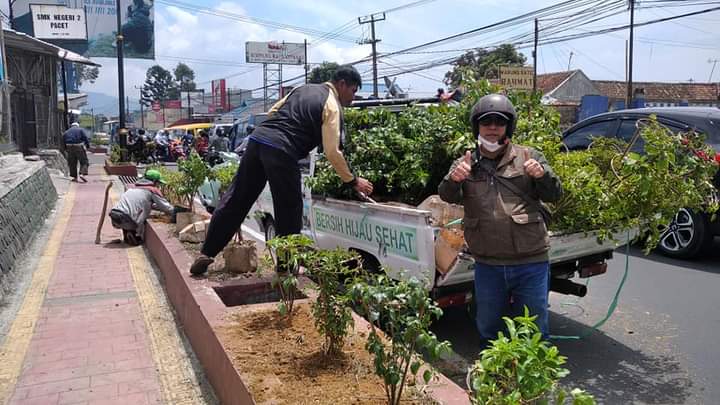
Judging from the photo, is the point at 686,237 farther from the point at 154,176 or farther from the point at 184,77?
the point at 184,77

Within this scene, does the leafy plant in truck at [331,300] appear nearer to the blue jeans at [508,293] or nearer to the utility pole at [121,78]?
the blue jeans at [508,293]

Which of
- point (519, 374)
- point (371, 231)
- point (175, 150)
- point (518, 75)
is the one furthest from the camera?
point (175, 150)

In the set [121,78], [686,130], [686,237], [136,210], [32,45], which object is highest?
[32,45]

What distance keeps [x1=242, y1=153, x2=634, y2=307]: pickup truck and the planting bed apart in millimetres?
638

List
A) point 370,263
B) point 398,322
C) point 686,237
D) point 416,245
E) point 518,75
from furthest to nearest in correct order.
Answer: point 518,75
point 686,237
point 370,263
point 416,245
point 398,322

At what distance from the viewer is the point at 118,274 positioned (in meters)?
6.62

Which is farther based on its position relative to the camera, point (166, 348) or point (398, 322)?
point (166, 348)

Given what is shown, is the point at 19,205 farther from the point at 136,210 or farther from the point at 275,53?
the point at 275,53

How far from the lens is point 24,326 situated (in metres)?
4.89

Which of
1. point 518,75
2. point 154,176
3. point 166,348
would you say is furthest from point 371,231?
point 518,75

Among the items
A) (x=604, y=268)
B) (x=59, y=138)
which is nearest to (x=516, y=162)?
(x=604, y=268)

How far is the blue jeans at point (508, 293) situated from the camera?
3141 millimetres

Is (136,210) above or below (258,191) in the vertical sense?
below

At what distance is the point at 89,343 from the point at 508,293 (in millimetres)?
3186
